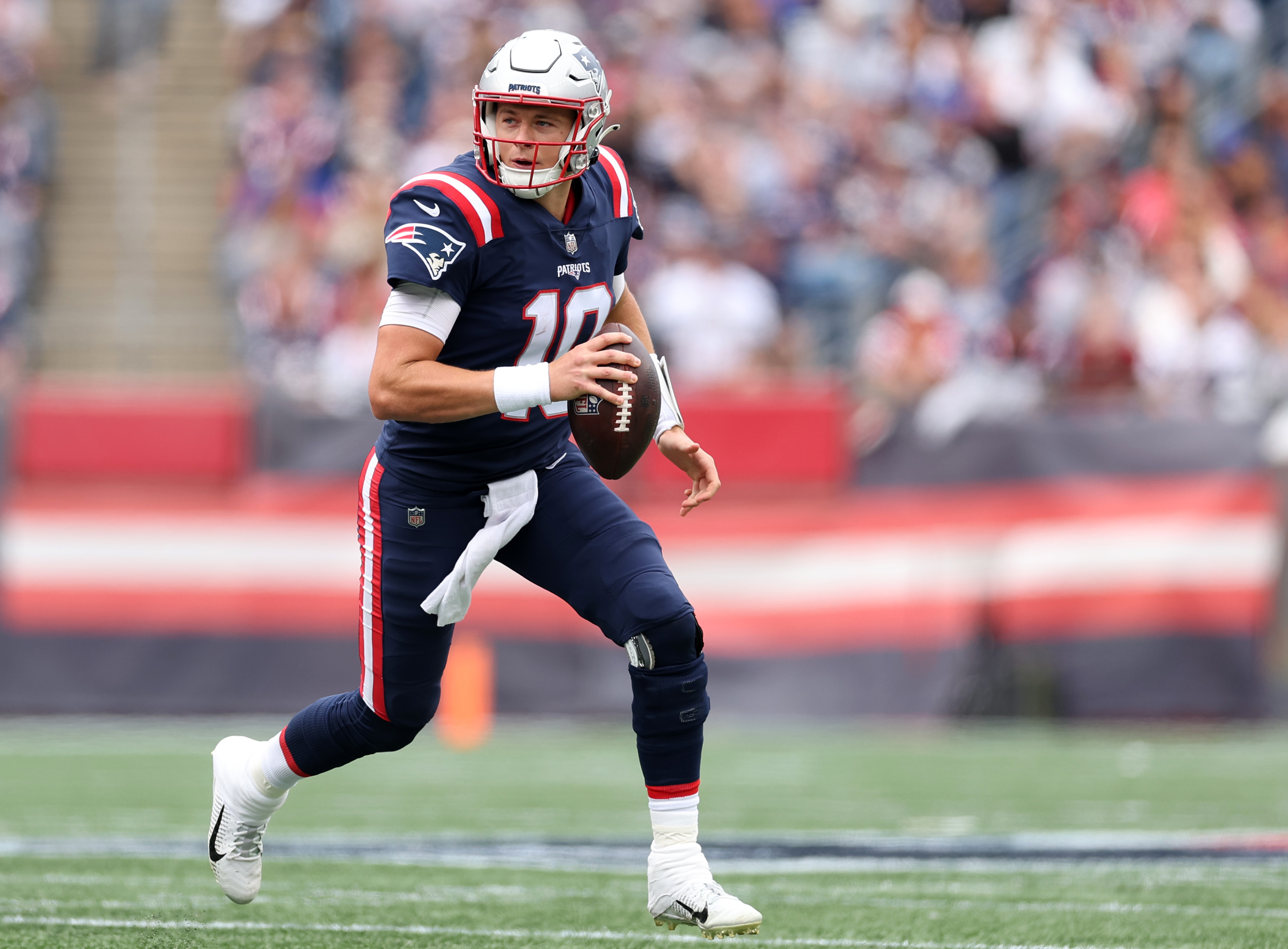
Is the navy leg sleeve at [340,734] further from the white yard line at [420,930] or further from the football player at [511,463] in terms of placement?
the white yard line at [420,930]

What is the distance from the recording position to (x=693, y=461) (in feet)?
13.1

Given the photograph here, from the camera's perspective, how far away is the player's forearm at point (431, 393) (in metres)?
3.59

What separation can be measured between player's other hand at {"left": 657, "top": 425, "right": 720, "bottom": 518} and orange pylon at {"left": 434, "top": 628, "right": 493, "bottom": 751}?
5.01 meters

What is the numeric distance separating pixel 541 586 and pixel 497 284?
2.09 feet

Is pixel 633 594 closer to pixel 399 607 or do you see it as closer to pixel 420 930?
pixel 399 607

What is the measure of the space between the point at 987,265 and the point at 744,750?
12.4 feet

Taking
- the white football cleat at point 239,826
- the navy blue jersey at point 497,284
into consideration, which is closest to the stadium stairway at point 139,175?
the white football cleat at point 239,826

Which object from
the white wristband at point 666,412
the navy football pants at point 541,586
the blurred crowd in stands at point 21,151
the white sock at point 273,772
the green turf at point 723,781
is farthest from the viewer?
the blurred crowd in stands at point 21,151

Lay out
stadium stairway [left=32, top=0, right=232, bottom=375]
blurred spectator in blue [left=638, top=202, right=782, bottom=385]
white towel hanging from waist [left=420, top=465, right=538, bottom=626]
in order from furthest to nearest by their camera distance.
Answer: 1. stadium stairway [left=32, top=0, right=232, bottom=375]
2. blurred spectator in blue [left=638, top=202, right=782, bottom=385]
3. white towel hanging from waist [left=420, top=465, right=538, bottom=626]

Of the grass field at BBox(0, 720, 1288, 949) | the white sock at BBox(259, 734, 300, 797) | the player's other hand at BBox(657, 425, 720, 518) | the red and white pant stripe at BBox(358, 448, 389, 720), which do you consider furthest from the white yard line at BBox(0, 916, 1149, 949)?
the player's other hand at BBox(657, 425, 720, 518)

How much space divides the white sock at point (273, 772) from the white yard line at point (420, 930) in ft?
1.03

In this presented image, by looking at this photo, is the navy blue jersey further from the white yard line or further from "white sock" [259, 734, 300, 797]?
the white yard line

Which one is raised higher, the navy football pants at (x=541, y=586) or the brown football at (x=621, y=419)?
the brown football at (x=621, y=419)

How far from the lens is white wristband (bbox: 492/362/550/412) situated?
3557mm
